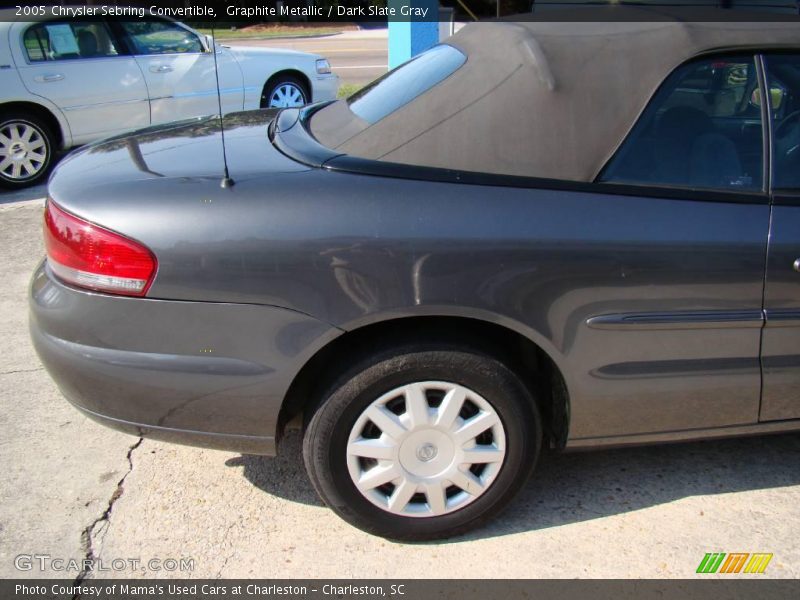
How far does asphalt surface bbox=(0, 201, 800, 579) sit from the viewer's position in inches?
102

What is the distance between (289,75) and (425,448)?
686 cm

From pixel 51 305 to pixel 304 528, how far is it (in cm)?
113

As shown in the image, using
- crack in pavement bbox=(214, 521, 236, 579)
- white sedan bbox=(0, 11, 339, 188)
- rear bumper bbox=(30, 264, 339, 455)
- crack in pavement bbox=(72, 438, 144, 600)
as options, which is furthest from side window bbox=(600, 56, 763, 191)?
white sedan bbox=(0, 11, 339, 188)

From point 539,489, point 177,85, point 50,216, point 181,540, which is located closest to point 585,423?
point 539,489

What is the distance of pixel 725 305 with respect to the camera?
8.23ft

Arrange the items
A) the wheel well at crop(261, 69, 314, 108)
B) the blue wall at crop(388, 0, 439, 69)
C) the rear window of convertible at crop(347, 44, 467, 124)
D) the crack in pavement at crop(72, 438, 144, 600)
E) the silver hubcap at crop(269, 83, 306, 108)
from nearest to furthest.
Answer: the crack in pavement at crop(72, 438, 144, 600) → the rear window of convertible at crop(347, 44, 467, 124) → the wheel well at crop(261, 69, 314, 108) → the silver hubcap at crop(269, 83, 306, 108) → the blue wall at crop(388, 0, 439, 69)

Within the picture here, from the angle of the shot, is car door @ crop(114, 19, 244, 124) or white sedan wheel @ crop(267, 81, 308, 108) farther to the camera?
white sedan wheel @ crop(267, 81, 308, 108)

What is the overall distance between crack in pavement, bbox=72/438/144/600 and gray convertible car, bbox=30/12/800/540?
461 millimetres

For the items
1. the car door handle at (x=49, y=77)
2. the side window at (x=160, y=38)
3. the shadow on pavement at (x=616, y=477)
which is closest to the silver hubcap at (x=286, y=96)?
the side window at (x=160, y=38)

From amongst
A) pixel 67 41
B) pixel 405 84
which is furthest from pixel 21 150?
pixel 405 84

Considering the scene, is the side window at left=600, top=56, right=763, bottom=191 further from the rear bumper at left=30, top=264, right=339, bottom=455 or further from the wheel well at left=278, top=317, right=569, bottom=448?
the rear bumper at left=30, top=264, right=339, bottom=455

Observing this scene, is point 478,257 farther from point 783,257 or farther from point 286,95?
point 286,95

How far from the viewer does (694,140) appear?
262 cm

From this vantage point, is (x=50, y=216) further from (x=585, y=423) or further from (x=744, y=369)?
(x=744, y=369)
